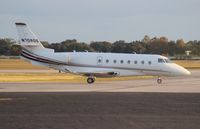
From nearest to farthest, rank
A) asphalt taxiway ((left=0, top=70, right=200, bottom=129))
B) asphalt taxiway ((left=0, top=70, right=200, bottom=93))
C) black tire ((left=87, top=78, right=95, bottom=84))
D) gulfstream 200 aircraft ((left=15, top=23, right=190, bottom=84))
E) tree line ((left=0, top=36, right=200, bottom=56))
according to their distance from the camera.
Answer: asphalt taxiway ((left=0, top=70, right=200, bottom=129))
asphalt taxiway ((left=0, top=70, right=200, bottom=93))
black tire ((left=87, top=78, right=95, bottom=84))
gulfstream 200 aircraft ((left=15, top=23, right=190, bottom=84))
tree line ((left=0, top=36, right=200, bottom=56))

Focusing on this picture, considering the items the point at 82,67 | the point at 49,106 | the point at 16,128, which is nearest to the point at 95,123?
the point at 16,128

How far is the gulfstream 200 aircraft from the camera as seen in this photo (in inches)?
1660

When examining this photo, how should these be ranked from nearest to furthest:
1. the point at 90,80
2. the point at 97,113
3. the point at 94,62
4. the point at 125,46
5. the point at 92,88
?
the point at 97,113 → the point at 92,88 → the point at 90,80 → the point at 94,62 → the point at 125,46

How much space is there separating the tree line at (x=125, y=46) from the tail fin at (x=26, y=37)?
10897 cm

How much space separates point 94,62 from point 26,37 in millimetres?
6445

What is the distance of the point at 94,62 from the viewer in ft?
138

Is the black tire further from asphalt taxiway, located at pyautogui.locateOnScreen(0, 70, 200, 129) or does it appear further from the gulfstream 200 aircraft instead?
asphalt taxiway, located at pyautogui.locateOnScreen(0, 70, 200, 129)

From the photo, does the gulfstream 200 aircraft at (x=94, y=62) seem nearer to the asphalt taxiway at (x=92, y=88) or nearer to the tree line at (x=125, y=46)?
the asphalt taxiway at (x=92, y=88)

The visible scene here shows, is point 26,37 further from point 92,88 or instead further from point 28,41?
point 92,88

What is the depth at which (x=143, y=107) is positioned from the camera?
66.4 feet

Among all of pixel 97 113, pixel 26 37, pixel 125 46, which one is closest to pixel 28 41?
pixel 26 37

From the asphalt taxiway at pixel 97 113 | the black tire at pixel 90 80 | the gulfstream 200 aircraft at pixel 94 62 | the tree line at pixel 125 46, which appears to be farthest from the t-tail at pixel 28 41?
the tree line at pixel 125 46

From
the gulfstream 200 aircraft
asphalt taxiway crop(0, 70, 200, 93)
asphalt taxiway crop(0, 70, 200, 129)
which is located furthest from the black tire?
asphalt taxiway crop(0, 70, 200, 129)

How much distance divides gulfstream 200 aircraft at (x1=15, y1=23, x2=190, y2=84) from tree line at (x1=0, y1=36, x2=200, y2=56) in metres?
109
